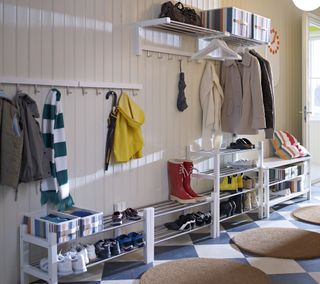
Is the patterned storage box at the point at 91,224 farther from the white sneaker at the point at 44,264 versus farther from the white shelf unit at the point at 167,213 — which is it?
the white shelf unit at the point at 167,213

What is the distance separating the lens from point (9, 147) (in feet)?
9.41

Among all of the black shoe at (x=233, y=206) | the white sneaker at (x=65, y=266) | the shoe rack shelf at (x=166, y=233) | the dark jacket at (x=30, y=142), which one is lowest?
the shoe rack shelf at (x=166, y=233)

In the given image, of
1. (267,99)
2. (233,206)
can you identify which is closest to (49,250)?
(233,206)

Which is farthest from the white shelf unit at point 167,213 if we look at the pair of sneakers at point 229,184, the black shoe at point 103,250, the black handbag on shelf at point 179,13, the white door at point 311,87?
the white door at point 311,87

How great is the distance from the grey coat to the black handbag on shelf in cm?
80

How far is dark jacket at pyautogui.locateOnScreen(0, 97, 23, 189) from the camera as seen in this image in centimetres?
286

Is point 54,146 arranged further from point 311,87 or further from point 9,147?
point 311,87

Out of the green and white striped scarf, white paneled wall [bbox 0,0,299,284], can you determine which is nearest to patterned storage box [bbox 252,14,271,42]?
white paneled wall [bbox 0,0,299,284]

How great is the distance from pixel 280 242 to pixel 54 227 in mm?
1942

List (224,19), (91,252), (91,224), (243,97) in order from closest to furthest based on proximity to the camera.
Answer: (91,224) → (91,252) → (224,19) → (243,97)

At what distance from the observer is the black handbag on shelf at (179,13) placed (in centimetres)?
389

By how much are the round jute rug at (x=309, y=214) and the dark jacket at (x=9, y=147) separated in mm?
2925

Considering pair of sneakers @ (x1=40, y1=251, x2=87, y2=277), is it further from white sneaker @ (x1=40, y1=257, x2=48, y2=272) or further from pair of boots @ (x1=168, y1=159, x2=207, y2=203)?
pair of boots @ (x1=168, y1=159, x2=207, y2=203)

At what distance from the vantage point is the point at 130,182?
391cm
